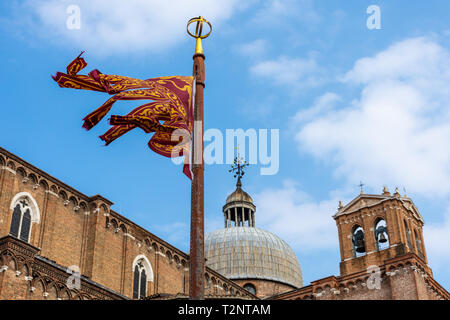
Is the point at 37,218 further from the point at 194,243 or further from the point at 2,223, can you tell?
the point at 194,243

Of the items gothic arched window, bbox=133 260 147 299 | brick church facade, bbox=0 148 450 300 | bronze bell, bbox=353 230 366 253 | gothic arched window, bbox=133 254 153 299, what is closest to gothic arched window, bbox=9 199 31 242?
brick church facade, bbox=0 148 450 300

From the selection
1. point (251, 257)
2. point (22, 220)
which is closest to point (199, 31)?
point (22, 220)

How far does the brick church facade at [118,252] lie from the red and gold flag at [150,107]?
581 inches

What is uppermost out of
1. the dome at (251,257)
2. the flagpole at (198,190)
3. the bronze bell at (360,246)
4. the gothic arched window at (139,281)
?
the dome at (251,257)

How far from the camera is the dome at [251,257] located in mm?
63031

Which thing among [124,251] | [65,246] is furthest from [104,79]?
[124,251]

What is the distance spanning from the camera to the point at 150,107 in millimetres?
13711

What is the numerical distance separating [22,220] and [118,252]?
6.97 metres

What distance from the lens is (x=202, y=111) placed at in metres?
13.7

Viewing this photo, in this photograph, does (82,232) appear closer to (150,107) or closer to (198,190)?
(150,107)

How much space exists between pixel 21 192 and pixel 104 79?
837 inches

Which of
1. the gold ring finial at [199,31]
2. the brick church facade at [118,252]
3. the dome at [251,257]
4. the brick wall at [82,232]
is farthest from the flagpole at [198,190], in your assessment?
the dome at [251,257]

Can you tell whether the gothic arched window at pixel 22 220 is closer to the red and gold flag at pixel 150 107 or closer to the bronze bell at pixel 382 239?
the red and gold flag at pixel 150 107

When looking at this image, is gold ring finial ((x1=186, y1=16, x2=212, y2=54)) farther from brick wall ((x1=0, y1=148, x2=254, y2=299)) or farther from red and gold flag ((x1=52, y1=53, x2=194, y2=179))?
brick wall ((x1=0, y1=148, x2=254, y2=299))
